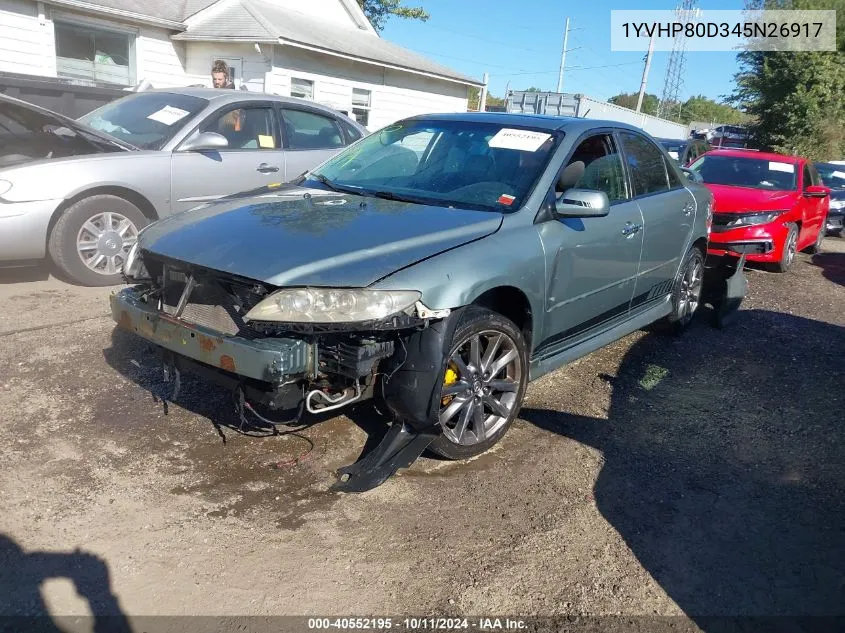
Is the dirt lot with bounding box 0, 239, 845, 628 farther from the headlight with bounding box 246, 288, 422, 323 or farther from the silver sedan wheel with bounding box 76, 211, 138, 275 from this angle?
the silver sedan wheel with bounding box 76, 211, 138, 275

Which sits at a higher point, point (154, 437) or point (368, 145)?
point (368, 145)

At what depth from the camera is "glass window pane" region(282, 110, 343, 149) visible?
741 centimetres

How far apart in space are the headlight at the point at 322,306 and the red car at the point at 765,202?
641 cm

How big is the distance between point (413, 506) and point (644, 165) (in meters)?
3.24

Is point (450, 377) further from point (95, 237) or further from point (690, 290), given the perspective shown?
point (95, 237)

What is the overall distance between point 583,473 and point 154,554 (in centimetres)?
210

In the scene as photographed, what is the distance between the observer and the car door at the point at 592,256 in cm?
411

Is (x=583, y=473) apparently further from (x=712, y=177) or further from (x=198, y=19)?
(x=198, y=19)

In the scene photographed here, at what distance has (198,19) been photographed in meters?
14.9

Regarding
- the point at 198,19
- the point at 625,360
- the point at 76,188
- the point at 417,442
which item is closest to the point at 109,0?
the point at 198,19

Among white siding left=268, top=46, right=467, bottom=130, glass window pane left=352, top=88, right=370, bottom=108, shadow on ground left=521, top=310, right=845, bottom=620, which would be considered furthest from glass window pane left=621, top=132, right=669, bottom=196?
glass window pane left=352, top=88, right=370, bottom=108

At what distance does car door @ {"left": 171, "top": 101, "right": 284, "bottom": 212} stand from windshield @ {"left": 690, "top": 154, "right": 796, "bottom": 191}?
19.3ft

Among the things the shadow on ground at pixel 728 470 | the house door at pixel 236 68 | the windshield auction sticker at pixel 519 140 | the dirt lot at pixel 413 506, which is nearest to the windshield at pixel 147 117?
the dirt lot at pixel 413 506

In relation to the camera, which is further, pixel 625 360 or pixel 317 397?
pixel 625 360
